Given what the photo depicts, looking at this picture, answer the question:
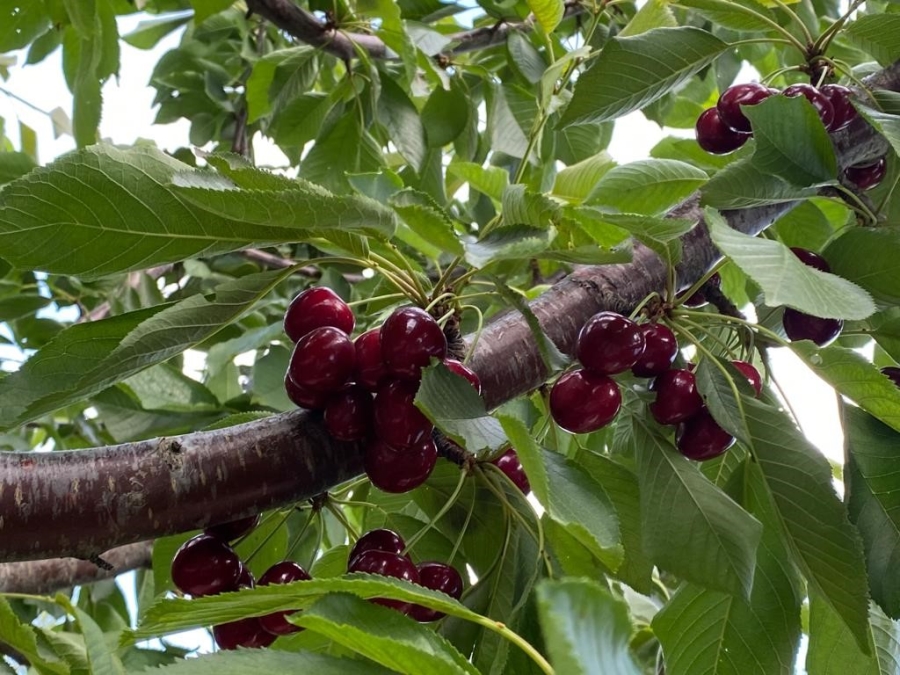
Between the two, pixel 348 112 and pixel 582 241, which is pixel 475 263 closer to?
pixel 582 241

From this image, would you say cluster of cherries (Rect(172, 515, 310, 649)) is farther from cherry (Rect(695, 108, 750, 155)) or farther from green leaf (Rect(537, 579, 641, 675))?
cherry (Rect(695, 108, 750, 155))

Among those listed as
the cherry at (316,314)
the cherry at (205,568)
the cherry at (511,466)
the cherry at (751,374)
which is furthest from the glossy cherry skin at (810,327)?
the cherry at (205,568)

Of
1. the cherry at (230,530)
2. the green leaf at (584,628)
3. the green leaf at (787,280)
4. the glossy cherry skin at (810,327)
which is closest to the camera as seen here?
the green leaf at (584,628)

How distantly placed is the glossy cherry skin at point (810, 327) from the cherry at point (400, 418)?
356 mm

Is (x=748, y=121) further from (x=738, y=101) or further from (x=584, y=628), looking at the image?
(x=584, y=628)

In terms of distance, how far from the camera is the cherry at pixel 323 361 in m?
0.54

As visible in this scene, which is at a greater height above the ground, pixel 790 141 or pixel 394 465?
pixel 790 141

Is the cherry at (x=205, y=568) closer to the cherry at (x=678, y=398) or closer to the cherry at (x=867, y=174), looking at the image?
the cherry at (x=678, y=398)

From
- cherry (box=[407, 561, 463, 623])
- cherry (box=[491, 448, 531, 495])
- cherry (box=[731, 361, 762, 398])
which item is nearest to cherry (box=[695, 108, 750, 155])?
cherry (box=[731, 361, 762, 398])

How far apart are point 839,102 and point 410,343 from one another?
0.46 meters

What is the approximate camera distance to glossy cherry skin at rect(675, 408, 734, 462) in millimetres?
643

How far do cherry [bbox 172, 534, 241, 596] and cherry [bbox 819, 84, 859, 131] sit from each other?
1.97 ft

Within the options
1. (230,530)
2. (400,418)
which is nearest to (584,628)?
(400,418)

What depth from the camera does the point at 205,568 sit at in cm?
55
